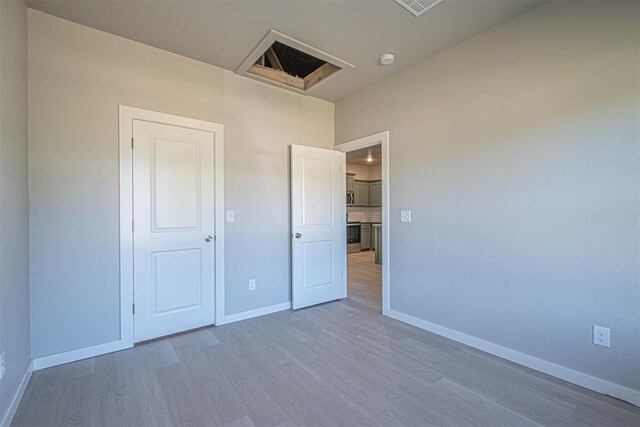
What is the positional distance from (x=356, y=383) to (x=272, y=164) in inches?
93.4

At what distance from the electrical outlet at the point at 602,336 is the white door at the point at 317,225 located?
246cm

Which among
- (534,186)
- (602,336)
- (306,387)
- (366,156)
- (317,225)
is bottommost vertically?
(306,387)

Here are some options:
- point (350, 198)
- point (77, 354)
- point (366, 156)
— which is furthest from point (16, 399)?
point (350, 198)

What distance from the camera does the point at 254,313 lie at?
10.3 feet

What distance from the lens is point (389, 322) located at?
9.82ft

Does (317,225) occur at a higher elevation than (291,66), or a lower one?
lower

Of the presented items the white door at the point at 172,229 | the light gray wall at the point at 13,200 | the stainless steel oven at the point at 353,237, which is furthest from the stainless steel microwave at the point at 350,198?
the light gray wall at the point at 13,200

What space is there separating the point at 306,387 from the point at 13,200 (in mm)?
2179

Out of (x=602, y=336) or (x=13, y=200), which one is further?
(x=602, y=336)

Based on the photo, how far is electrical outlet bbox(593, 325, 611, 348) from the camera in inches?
70.3

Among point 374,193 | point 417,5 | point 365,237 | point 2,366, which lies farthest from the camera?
point 374,193

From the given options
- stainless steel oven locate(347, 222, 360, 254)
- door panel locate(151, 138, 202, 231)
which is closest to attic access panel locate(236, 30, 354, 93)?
door panel locate(151, 138, 202, 231)

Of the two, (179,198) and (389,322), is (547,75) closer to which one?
(389,322)

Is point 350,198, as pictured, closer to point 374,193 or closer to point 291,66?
point 374,193
